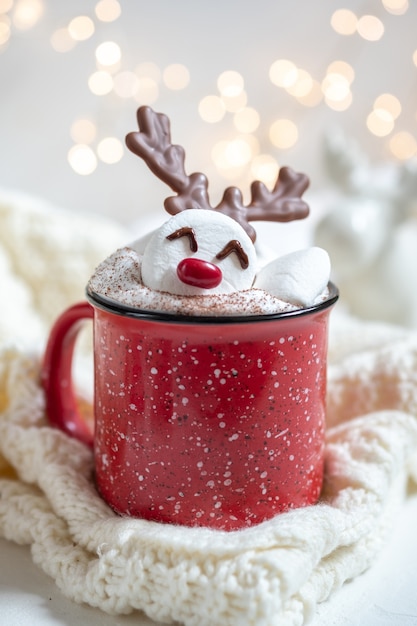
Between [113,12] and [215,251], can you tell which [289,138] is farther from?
[215,251]

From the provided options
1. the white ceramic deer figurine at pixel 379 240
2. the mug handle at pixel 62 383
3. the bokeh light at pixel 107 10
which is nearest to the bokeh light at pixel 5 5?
the bokeh light at pixel 107 10

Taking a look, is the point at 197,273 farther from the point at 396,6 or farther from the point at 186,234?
the point at 396,6

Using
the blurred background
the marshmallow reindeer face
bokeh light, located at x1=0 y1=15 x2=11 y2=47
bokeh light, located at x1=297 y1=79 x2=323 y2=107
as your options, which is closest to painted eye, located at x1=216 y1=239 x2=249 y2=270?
the marshmallow reindeer face

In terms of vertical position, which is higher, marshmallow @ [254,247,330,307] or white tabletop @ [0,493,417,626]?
marshmallow @ [254,247,330,307]

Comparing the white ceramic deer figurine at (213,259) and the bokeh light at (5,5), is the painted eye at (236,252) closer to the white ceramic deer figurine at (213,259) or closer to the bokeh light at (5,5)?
the white ceramic deer figurine at (213,259)

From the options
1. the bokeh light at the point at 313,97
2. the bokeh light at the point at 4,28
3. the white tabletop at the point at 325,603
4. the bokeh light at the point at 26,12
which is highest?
the bokeh light at the point at 26,12

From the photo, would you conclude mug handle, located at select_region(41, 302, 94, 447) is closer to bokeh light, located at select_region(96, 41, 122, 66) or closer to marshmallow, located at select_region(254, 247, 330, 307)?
marshmallow, located at select_region(254, 247, 330, 307)

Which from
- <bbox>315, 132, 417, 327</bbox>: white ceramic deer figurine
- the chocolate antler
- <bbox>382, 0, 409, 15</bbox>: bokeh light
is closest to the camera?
the chocolate antler
